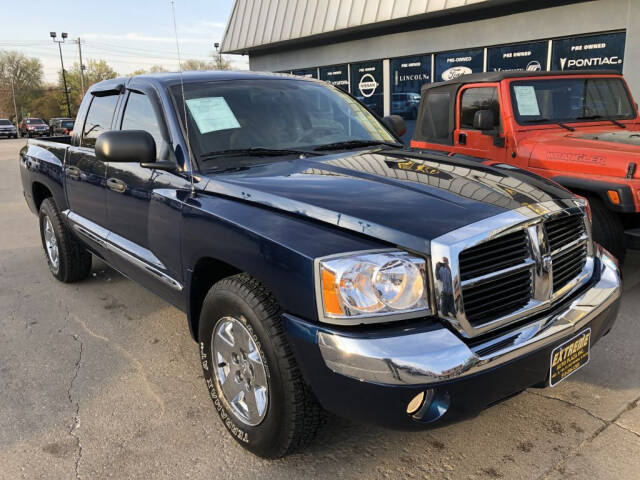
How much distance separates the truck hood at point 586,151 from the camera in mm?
4371

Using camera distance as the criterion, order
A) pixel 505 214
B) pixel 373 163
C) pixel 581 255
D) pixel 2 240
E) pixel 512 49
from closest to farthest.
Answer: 1. pixel 505 214
2. pixel 581 255
3. pixel 373 163
4. pixel 2 240
5. pixel 512 49

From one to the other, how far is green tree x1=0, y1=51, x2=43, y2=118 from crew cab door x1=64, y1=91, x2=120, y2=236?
82.2m

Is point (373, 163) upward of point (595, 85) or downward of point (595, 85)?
downward

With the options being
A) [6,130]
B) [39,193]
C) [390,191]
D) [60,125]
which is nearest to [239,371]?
[390,191]

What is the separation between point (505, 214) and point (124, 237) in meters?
2.47

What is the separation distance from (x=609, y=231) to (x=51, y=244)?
4971mm

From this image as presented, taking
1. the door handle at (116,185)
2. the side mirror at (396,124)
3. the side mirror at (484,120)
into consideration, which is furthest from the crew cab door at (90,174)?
the side mirror at (484,120)

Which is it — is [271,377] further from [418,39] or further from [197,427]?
[418,39]

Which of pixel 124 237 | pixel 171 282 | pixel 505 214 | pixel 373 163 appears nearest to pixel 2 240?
pixel 124 237

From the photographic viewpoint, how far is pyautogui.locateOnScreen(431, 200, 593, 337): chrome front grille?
1.99m

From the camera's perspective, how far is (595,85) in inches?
223

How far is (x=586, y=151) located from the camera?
181 inches

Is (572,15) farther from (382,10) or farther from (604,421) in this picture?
(604,421)

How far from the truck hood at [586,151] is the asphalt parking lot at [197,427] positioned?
→ 125 cm
